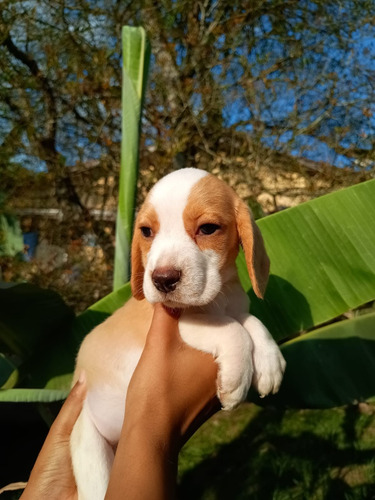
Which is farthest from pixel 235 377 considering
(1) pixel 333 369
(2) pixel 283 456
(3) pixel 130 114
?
(2) pixel 283 456

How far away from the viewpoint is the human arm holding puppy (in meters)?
1.28

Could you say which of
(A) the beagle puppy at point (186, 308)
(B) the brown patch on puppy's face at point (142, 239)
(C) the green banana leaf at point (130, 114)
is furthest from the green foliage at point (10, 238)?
(B) the brown patch on puppy's face at point (142, 239)

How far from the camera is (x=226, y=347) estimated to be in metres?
1.38

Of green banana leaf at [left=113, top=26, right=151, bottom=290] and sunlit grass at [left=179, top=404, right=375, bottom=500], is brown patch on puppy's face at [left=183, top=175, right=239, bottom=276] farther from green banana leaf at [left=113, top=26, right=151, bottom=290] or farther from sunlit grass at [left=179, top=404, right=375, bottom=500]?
sunlit grass at [left=179, top=404, right=375, bottom=500]

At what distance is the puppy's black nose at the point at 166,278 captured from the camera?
1284 millimetres

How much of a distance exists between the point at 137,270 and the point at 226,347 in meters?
0.45

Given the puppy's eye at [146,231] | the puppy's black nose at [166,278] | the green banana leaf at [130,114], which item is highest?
the green banana leaf at [130,114]

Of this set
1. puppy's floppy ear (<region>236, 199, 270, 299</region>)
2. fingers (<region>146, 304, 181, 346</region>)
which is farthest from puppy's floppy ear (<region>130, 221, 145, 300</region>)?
puppy's floppy ear (<region>236, 199, 270, 299</region>)

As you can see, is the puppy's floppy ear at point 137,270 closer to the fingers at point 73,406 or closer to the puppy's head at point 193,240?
the puppy's head at point 193,240

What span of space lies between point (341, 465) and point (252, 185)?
9.42ft

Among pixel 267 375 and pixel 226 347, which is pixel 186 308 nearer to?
pixel 226 347

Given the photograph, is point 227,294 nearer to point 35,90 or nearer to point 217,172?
point 217,172

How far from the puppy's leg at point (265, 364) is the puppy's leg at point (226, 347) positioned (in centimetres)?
4

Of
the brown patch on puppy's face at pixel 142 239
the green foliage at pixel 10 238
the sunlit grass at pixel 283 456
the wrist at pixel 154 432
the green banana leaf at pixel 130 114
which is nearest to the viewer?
the wrist at pixel 154 432
